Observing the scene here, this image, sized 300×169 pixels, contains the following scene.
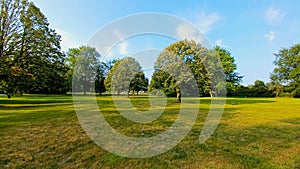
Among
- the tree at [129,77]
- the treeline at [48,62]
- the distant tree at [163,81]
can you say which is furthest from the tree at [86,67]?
the distant tree at [163,81]

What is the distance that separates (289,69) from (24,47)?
62.1 m

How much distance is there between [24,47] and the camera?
14898 mm

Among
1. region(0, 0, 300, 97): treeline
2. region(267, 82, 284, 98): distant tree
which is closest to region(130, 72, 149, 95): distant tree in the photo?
region(0, 0, 300, 97): treeline

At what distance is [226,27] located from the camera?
1814cm

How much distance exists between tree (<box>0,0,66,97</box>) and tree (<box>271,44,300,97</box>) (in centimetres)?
5581

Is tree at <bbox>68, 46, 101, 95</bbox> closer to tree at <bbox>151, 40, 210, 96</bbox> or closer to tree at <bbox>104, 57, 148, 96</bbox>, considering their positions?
tree at <bbox>104, 57, 148, 96</bbox>

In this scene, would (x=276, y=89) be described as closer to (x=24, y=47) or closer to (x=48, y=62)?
(x=48, y=62)

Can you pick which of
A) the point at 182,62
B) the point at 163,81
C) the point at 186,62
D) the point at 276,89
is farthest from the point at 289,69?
the point at 163,81

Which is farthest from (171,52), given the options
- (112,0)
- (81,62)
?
(81,62)

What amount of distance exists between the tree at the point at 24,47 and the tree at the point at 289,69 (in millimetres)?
55805

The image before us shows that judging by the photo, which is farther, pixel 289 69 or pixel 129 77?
pixel 289 69

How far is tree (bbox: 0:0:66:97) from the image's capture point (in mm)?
14352

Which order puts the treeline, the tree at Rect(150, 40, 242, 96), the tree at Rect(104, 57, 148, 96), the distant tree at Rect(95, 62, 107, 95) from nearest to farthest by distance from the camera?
the treeline, the tree at Rect(150, 40, 242, 96), the tree at Rect(104, 57, 148, 96), the distant tree at Rect(95, 62, 107, 95)

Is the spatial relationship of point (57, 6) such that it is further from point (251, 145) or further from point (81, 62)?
point (81, 62)
